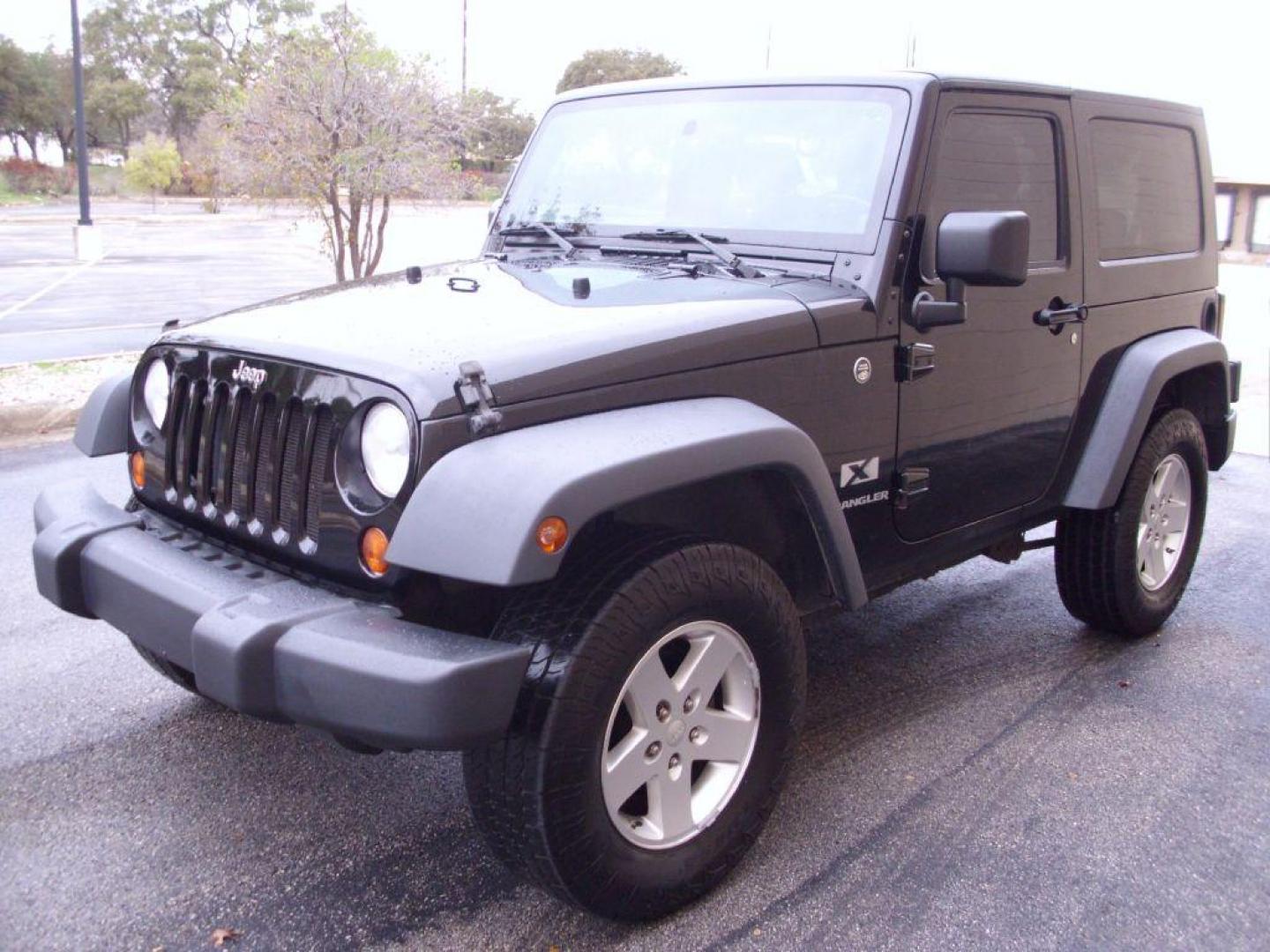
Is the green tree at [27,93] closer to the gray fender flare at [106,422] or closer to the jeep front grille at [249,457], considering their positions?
the gray fender flare at [106,422]

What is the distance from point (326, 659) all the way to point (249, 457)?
687mm

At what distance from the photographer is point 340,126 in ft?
36.1

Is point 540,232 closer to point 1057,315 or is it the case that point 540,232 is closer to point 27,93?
point 1057,315

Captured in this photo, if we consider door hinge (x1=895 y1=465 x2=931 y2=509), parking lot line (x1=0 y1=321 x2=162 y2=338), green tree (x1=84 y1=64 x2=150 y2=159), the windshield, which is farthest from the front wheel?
green tree (x1=84 y1=64 x2=150 y2=159)

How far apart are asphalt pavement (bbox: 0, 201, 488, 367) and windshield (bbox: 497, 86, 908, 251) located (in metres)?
5.80

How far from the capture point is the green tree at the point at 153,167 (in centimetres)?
4953

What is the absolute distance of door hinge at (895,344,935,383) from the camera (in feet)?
10.9

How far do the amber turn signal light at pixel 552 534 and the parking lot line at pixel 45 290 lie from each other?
43.1ft

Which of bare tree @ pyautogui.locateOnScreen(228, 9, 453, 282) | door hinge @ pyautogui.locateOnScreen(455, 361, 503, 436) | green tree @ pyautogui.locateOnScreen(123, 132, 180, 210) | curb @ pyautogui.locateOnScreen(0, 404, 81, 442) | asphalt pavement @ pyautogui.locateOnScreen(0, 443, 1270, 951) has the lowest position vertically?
asphalt pavement @ pyautogui.locateOnScreen(0, 443, 1270, 951)

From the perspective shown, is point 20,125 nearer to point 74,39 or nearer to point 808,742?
point 74,39

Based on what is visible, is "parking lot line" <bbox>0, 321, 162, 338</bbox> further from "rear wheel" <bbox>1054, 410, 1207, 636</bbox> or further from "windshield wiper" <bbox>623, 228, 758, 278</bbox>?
"rear wheel" <bbox>1054, 410, 1207, 636</bbox>

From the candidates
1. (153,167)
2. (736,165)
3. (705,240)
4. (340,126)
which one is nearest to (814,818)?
(705,240)

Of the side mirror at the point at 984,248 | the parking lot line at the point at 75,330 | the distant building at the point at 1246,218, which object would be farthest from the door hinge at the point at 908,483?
the distant building at the point at 1246,218

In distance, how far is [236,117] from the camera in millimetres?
11281
